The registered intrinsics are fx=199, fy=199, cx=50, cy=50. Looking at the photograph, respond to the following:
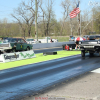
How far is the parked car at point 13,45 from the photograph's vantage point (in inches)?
788

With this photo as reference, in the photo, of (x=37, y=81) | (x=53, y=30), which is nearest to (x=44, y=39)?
(x=37, y=81)

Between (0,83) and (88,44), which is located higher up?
(88,44)

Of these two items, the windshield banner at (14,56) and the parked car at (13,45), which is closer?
the windshield banner at (14,56)

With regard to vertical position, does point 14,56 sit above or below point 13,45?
below

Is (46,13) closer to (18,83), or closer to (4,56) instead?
(4,56)

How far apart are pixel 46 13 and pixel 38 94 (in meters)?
72.6

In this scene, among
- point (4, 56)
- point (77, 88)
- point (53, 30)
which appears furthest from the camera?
point (53, 30)

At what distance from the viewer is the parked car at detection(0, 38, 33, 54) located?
65.7ft

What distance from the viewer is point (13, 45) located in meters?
21.8

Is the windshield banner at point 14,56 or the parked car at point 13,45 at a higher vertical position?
the parked car at point 13,45

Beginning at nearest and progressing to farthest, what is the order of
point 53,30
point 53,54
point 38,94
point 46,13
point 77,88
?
1. point 38,94
2. point 77,88
3. point 53,54
4. point 46,13
5. point 53,30

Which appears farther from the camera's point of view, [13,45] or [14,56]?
[13,45]

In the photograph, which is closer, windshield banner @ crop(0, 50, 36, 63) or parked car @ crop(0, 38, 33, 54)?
windshield banner @ crop(0, 50, 36, 63)

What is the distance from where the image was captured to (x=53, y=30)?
347ft
